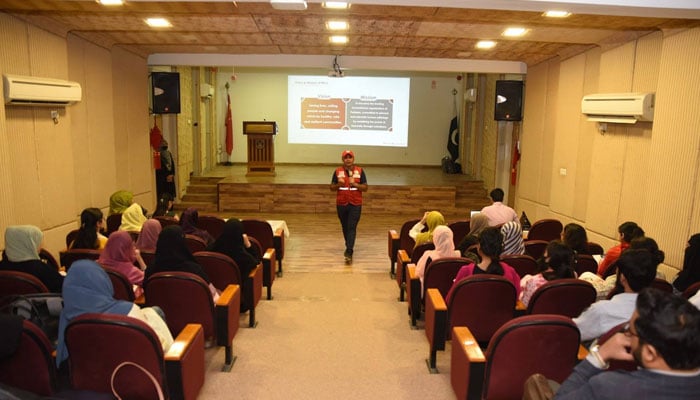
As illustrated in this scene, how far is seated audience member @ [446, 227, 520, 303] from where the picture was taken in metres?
3.42

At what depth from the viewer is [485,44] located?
7211 mm

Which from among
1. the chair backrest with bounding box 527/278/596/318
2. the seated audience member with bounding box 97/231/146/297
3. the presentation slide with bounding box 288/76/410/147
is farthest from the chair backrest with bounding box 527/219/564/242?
the presentation slide with bounding box 288/76/410/147

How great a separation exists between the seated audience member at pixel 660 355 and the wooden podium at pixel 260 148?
11455mm

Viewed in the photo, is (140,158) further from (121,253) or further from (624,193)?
(624,193)

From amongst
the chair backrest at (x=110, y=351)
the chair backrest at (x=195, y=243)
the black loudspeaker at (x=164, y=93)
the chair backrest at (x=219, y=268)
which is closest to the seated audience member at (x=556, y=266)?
the chair backrest at (x=219, y=268)

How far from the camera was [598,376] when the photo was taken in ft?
5.38

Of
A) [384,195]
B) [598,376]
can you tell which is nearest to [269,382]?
[598,376]

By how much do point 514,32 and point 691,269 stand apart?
350 centimetres

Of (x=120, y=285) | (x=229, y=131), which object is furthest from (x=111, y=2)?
(x=229, y=131)

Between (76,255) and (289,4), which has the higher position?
(289,4)

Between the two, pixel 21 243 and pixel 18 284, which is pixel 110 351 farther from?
pixel 21 243

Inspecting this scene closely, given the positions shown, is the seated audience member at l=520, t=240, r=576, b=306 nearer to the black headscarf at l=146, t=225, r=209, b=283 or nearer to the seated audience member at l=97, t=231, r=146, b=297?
the black headscarf at l=146, t=225, r=209, b=283

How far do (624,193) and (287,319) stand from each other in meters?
4.13

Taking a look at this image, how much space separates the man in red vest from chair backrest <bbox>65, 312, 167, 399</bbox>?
446 cm
